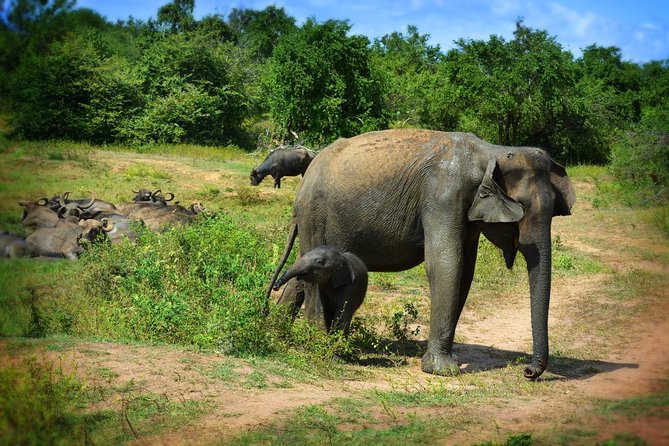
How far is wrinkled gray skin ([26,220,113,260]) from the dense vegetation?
9.72 meters

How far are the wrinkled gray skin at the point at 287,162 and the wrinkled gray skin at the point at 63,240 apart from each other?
354 centimetres

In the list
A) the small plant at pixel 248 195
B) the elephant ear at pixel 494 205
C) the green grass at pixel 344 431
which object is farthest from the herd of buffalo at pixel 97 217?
the green grass at pixel 344 431

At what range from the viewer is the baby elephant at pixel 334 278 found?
9.40 m

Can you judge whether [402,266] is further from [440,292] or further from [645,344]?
[645,344]

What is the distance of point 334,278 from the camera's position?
9555 mm

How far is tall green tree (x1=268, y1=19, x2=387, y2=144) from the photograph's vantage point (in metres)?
30.2

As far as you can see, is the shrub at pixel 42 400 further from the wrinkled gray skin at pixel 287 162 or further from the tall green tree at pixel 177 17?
the tall green tree at pixel 177 17

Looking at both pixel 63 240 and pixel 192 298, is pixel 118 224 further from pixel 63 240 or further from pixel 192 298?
pixel 192 298

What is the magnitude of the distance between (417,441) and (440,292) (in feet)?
11.1

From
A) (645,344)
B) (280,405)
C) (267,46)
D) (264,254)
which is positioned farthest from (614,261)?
(267,46)

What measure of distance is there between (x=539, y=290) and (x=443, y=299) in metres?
1.02

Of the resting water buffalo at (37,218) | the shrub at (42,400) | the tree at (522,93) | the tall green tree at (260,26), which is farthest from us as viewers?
the tall green tree at (260,26)

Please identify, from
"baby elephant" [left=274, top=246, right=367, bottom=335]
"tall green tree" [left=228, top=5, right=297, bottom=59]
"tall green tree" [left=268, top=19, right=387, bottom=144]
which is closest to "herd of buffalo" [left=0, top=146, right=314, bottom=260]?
"baby elephant" [left=274, top=246, right=367, bottom=335]

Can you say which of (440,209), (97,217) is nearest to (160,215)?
(97,217)
